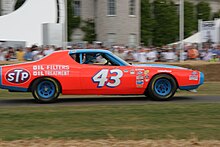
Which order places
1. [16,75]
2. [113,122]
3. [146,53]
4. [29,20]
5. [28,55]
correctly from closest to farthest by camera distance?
1. [113,122]
2. [16,75]
3. [28,55]
4. [146,53]
5. [29,20]

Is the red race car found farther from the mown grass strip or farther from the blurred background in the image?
the blurred background

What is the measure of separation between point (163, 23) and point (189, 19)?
4.30 metres

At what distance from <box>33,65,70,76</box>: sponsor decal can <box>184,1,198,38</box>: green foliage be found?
42.9 m

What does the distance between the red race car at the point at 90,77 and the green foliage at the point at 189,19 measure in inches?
1653

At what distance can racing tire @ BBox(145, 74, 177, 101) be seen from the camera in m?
11.6

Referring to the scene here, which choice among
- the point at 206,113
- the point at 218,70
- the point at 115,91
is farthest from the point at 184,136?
the point at 218,70

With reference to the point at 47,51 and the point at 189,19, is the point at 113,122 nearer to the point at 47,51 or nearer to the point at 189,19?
the point at 47,51

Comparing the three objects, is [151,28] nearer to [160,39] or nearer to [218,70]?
[160,39]

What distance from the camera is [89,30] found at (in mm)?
46062

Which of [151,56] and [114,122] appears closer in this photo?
[114,122]

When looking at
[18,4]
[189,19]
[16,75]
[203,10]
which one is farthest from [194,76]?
[203,10]

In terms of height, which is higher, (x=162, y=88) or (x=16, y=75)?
(x=16, y=75)

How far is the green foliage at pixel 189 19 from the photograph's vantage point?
5306 cm

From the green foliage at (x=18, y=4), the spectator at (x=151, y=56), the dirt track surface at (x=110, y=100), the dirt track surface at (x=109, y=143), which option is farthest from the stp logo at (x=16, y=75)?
the green foliage at (x=18, y=4)
